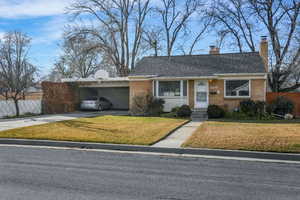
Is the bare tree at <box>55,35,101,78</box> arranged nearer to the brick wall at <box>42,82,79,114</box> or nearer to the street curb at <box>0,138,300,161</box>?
the brick wall at <box>42,82,79,114</box>

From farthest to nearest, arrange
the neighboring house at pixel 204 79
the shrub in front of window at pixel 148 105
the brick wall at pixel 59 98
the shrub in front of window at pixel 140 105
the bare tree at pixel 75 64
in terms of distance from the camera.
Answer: the bare tree at pixel 75 64 → the brick wall at pixel 59 98 → the shrub in front of window at pixel 140 105 → the shrub in front of window at pixel 148 105 → the neighboring house at pixel 204 79

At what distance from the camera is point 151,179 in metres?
5.04

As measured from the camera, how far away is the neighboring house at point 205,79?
17312mm

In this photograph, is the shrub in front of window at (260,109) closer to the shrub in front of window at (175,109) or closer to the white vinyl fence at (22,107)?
the shrub in front of window at (175,109)

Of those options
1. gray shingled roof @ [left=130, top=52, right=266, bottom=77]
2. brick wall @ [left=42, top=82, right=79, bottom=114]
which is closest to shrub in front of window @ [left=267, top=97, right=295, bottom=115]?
gray shingled roof @ [left=130, top=52, right=266, bottom=77]

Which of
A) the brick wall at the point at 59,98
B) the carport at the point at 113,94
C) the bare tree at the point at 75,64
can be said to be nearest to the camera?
the brick wall at the point at 59,98

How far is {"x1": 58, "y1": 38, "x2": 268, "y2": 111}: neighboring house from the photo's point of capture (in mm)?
17312

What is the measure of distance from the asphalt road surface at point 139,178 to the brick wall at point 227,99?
38.3 feet

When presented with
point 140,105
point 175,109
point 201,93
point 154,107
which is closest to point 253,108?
point 201,93

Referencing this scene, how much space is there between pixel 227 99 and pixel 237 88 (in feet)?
3.50

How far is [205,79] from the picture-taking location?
18.2 meters

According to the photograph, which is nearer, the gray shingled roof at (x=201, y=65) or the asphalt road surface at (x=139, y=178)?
the asphalt road surface at (x=139, y=178)

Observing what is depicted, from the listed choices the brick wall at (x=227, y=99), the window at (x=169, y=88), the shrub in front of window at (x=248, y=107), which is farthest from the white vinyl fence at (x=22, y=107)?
the shrub in front of window at (x=248, y=107)

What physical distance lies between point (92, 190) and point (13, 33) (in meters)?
22.4
